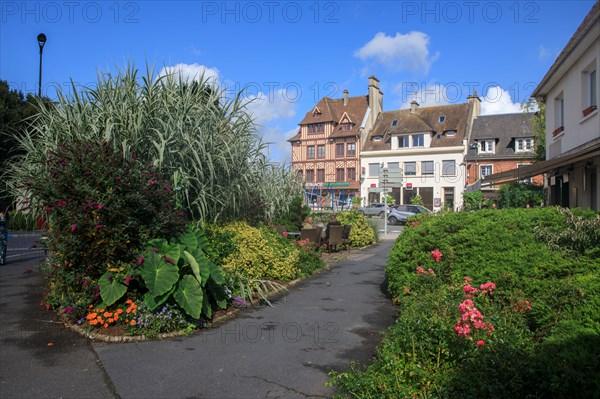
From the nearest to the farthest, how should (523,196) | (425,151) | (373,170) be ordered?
(523,196)
(425,151)
(373,170)

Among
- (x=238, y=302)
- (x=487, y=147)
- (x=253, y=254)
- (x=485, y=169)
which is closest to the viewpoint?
(x=238, y=302)

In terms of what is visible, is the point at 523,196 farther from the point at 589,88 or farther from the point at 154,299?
the point at 154,299

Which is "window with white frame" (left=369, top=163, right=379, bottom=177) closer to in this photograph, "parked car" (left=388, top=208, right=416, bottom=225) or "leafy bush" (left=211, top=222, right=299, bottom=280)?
"parked car" (left=388, top=208, right=416, bottom=225)

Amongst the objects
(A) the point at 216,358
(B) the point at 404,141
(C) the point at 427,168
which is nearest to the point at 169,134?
(A) the point at 216,358

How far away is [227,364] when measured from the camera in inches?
183

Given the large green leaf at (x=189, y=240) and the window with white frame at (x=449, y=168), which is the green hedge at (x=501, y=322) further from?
the window with white frame at (x=449, y=168)

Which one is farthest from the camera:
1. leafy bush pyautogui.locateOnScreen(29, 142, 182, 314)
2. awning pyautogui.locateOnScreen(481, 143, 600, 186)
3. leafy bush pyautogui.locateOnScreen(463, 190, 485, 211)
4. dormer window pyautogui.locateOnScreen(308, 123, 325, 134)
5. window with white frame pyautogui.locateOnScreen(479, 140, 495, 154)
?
dormer window pyautogui.locateOnScreen(308, 123, 325, 134)

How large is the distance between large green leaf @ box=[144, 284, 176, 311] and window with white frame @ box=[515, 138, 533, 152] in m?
44.5

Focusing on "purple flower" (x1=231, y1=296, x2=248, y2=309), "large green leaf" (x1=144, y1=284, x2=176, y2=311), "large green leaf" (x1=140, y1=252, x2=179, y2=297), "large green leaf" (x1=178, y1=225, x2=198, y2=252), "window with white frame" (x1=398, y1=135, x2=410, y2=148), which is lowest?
"purple flower" (x1=231, y1=296, x2=248, y2=309)

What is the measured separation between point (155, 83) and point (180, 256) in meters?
3.19

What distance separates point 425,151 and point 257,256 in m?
43.9

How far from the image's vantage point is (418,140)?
1991 inches

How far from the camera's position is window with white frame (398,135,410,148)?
168ft

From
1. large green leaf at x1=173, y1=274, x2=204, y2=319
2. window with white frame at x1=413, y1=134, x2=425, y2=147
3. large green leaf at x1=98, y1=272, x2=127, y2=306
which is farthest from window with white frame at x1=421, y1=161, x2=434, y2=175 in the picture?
large green leaf at x1=98, y1=272, x2=127, y2=306
